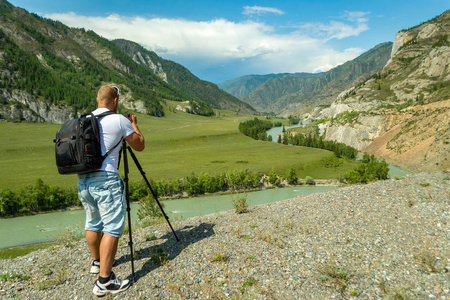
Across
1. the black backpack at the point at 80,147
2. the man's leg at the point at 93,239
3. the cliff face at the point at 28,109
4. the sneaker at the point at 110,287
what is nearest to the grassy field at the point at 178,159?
the cliff face at the point at 28,109

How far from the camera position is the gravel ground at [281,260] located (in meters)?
5.32

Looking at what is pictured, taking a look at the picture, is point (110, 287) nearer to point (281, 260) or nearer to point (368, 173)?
point (281, 260)

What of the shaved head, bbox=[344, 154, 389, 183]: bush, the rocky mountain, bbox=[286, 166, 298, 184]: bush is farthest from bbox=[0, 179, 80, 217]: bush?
bbox=[344, 154, 389, 183]: bush

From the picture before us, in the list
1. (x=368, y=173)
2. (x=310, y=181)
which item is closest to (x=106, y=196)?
(x=310, y=181)

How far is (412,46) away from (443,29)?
1062 inches

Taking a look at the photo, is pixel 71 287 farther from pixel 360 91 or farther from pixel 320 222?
pixel 360 91

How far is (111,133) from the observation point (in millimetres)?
5203

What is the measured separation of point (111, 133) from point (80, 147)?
65 centimetres

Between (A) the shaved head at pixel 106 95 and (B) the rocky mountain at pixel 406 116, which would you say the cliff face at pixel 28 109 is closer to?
(B) the rocky mountain at pixel 406 116

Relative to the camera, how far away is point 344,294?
16.9ft

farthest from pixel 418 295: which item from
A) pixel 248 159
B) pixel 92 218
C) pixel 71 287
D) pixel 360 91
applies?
pixel 360 91

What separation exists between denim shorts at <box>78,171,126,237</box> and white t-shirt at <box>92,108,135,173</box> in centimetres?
22

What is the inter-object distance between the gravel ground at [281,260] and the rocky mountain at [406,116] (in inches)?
576

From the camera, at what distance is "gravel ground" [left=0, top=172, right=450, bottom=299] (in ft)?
17.4
